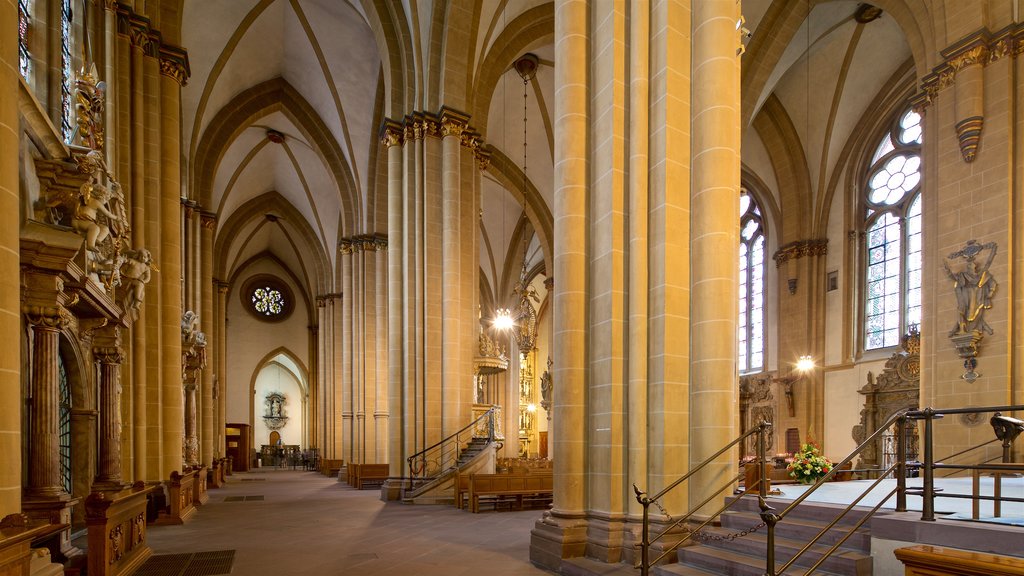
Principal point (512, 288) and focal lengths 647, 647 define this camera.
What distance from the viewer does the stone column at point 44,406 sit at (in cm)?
757

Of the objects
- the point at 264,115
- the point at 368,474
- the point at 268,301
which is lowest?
the point at 368,474

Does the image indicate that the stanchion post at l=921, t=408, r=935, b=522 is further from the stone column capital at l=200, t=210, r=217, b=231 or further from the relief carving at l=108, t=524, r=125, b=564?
the stone column capital at l=200, t=210, r=217, b=231

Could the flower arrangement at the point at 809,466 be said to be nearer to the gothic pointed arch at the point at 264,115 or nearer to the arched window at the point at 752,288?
the arched window at the point at 752,288

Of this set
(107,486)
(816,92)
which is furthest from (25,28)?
(816,92)

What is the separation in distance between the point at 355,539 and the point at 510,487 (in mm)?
4348

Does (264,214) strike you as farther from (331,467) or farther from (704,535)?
(704,535)

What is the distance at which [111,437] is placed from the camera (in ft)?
34.2

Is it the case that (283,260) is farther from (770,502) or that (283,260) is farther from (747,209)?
(770,502)

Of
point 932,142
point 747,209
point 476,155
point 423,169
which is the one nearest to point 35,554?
point 423,169

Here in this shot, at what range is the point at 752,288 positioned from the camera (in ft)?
81.9

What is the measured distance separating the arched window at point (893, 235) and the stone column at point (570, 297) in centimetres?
1469

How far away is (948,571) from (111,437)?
11.3 m

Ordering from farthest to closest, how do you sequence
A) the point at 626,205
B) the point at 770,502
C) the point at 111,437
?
1. the point at 111,437
2. the point at 626,205
3. the point at 770,502

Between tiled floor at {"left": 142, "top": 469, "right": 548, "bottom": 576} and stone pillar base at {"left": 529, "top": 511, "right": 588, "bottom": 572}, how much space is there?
175 mm
